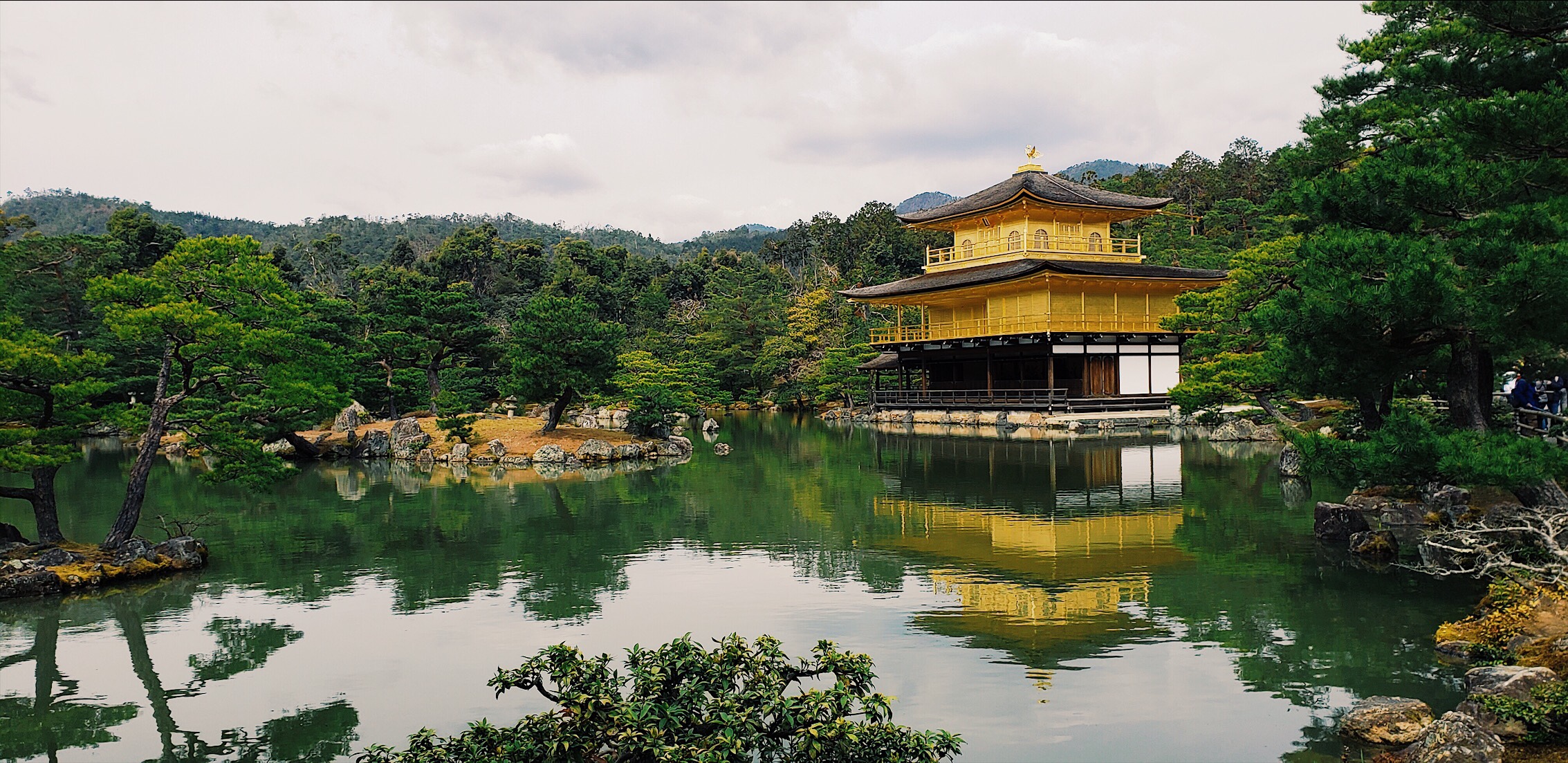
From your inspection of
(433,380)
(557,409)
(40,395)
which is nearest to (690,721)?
(40,395)

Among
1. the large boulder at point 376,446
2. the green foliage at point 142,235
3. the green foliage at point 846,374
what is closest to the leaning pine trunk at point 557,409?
the large boulder at point 376,446

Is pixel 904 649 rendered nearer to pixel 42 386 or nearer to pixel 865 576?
pixel 865 576

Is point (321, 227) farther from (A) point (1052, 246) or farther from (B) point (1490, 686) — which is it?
(B) point (1490, 686)

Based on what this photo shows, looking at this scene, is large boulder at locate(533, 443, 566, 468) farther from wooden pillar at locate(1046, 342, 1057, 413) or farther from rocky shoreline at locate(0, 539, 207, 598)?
wooden pillar at locate(1046, 342, 1057, 413)

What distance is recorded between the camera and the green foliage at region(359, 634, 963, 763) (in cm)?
448

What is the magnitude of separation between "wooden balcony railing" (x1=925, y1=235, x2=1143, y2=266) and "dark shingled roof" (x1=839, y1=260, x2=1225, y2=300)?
0.56m

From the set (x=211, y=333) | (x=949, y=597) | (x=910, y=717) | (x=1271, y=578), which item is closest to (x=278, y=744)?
(x=910, y=717)

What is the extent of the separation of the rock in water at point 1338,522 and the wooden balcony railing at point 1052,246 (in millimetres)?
22751

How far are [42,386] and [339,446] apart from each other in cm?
1574

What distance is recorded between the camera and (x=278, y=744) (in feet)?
19.3

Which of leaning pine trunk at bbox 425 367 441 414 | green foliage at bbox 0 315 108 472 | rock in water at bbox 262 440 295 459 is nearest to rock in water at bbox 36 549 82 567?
green foliage at bbox 0 315 108 472

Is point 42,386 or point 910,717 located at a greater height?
point 42,386

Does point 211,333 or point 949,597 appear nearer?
point 949,597

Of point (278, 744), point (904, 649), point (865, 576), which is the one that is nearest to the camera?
point (278, 744)
